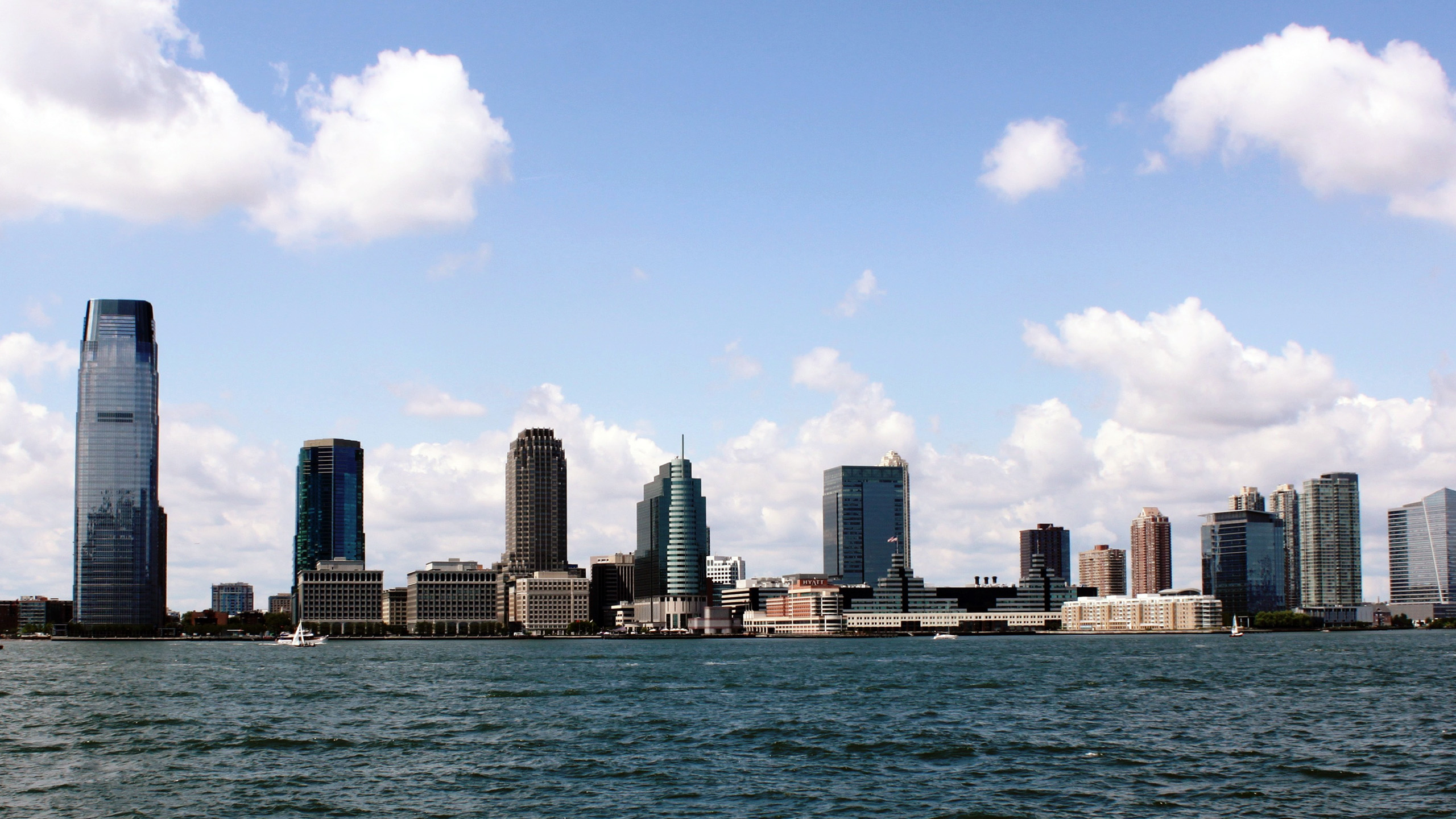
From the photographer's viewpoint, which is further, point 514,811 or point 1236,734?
point 1236,734

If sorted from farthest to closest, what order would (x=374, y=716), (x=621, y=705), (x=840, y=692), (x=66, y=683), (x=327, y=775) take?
(x=66, y=683)
(x=840, y=692)
(x=621, y=705)
(x=374, y=716)
(x=327, y=775)

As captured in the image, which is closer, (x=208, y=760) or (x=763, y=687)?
(x=208, y=760)

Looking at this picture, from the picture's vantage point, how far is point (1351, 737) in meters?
77.3

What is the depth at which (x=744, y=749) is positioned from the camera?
74.9 meters

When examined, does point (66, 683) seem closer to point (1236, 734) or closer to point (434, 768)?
point (434, 768)

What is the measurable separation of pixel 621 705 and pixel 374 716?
20.5 m

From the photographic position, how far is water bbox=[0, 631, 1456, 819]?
2233 inches

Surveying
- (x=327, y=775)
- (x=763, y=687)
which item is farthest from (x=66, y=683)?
(x=327, y=775)

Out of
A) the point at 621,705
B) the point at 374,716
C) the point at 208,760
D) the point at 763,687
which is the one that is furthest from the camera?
the point at 763,687

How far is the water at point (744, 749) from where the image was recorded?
5672 centimetres

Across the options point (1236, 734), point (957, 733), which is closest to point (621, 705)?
point (957, 733)

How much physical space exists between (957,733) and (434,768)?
32.8m

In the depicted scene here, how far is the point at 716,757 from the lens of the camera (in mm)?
71500

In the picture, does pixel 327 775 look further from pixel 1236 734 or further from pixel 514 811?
pixel 1236 734
